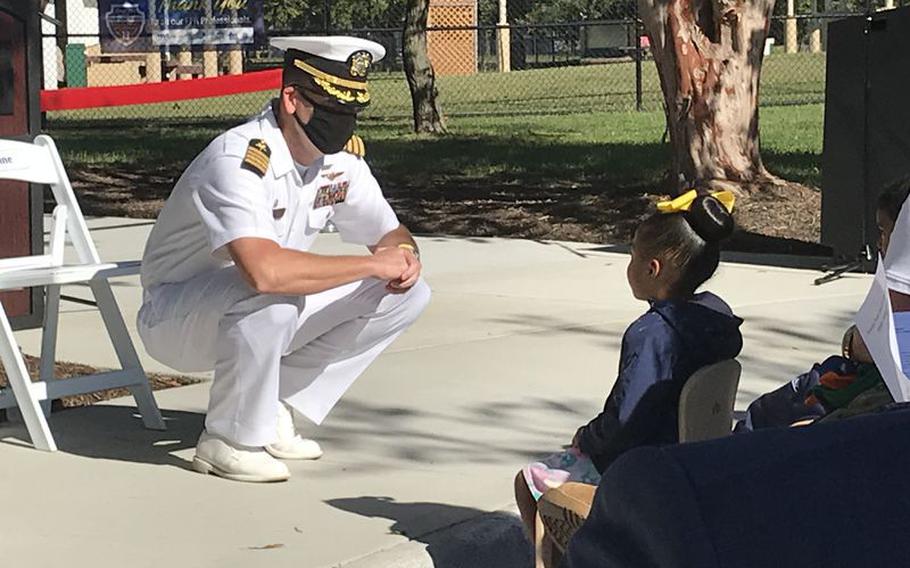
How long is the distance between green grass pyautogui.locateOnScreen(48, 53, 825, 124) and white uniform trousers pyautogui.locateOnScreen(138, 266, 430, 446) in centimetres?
2022

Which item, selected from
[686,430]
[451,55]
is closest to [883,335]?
[686,430]

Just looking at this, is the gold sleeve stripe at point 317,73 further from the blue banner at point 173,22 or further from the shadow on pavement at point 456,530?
the blue banner at point 173,22

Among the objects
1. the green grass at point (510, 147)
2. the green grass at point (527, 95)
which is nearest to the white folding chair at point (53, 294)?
the green grass at point (510, 147)

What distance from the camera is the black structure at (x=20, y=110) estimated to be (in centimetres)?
698

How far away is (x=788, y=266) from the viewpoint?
10.7 meters

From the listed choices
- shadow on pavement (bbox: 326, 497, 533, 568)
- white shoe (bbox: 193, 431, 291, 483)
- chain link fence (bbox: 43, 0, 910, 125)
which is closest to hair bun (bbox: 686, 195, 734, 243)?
shadow on pavement (bbox: 326, 497, 533, 568)

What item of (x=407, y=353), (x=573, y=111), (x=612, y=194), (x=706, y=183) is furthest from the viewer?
(x=573, y=111)

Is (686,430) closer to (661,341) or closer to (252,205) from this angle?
(661,341)

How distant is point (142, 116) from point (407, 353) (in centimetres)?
2159

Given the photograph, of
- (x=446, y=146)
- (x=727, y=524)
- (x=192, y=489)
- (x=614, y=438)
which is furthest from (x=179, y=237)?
(x=446, y=146)

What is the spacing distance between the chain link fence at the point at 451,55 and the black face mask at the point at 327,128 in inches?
445

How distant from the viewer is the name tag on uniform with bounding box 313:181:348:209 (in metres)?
5.72

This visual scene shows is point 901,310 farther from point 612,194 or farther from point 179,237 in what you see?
point 612,194

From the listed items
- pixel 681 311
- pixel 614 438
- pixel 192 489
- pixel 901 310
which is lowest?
pixel 192 489
